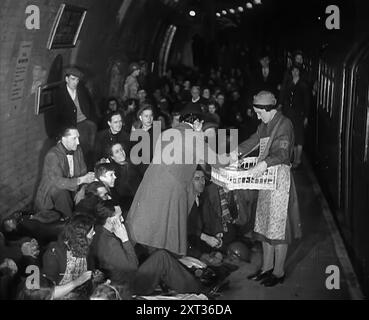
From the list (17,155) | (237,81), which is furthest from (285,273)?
(237,81)

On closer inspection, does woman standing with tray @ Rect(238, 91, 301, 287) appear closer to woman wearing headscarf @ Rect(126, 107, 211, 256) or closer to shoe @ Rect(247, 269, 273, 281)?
Answer: shoe @ Rect(247, 269, 273, 281)

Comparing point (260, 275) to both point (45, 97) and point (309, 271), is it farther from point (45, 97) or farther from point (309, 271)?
point (45, 97)

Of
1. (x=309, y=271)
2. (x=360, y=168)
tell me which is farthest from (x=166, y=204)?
(x=360, y=168)

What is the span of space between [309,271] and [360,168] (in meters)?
1.12

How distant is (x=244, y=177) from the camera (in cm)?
576

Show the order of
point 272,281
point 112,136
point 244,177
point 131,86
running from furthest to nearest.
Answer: point 131,86 < point 112,136 < point 272,281 < point 244,177

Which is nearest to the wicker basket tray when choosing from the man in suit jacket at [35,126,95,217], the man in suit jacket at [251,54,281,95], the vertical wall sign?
the man in suit jacket at [35,126,95,217]

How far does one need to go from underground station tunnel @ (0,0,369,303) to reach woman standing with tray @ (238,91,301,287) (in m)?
0.01

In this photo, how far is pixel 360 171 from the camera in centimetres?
632

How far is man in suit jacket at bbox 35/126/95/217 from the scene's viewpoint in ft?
20.2

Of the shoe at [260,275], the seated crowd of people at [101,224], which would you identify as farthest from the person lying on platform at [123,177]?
the shoe at [260,275]

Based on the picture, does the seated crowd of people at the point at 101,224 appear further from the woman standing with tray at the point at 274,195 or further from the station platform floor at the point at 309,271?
the woman standing with tray at the point at 274,195
